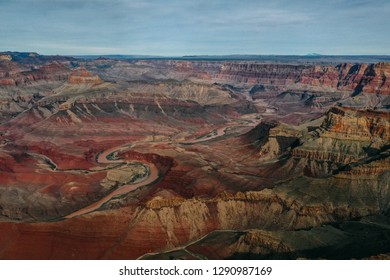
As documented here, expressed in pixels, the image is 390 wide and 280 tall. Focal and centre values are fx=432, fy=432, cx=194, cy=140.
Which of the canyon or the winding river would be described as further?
the winding river

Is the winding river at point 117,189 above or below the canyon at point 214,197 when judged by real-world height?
below

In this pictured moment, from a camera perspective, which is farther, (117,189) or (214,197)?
(117,189)

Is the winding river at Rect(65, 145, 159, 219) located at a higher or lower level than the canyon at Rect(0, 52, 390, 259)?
lower

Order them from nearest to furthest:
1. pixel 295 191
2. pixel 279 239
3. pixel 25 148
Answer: pixel 279 239
pixel 295 191
pixel 25 148

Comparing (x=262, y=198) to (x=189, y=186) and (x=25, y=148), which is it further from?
(x=25, y=148)

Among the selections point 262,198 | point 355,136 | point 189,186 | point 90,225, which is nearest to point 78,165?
point 189,186

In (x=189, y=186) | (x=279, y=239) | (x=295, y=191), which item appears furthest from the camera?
(x=189, y=186)

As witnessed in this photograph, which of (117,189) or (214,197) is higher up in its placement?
(214,197)

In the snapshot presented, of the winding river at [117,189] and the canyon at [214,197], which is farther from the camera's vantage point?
the winding river at [117,189]

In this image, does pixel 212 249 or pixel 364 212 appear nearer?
pixel 212 249

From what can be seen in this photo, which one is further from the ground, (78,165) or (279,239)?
(279,239)
